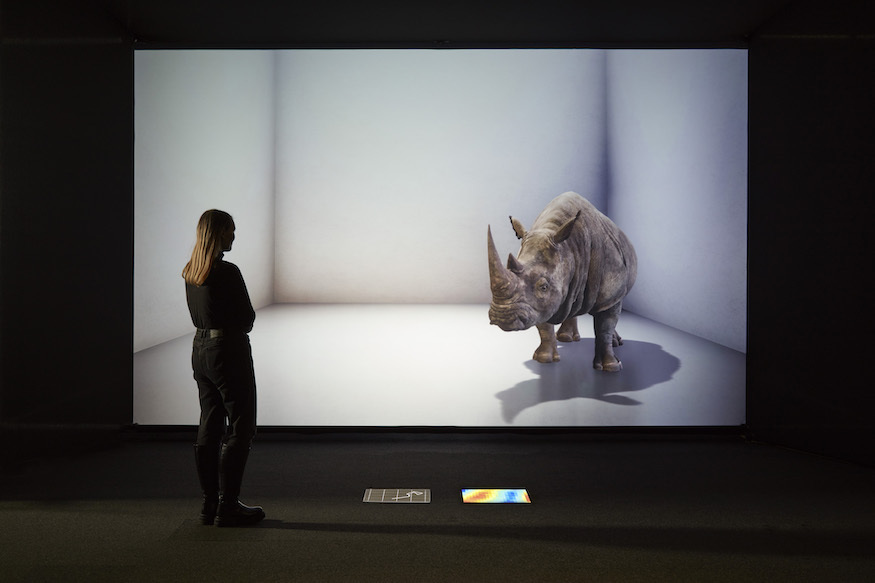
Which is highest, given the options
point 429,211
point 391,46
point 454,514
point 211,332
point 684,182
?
point 391,46

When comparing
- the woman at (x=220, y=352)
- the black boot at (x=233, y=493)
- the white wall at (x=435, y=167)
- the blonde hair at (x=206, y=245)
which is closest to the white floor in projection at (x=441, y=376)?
the white wall at (x=435, y=167)

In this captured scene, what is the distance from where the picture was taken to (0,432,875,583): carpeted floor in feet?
8.32

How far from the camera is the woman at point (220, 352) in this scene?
2762mm

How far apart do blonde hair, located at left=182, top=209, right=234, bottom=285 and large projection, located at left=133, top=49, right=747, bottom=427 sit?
5.80 feet

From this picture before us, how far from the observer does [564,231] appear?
460 centimetres

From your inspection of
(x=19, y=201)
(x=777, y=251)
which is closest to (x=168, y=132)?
(x=19, y=201)

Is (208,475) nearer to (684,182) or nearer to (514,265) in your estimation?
(514,265)

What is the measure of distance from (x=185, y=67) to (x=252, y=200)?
95 cm

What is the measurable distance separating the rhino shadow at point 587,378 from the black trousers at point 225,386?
6.64ft

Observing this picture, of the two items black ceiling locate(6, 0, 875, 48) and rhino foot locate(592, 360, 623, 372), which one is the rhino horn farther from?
black ceiling locate(6, 0, 875, 48)

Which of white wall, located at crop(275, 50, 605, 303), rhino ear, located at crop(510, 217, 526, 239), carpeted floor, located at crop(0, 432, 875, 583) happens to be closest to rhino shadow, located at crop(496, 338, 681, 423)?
carpeted floor, located at crop(0, 432, 875, 583)

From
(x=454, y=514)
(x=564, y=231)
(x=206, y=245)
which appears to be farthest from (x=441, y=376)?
(x=206, y=245)

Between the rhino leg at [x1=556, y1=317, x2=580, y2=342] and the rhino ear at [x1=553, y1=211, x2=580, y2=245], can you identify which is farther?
the rhino leg at [x1=556, y1=317, x2=580, y2=342]

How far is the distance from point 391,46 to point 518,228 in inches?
56.5
